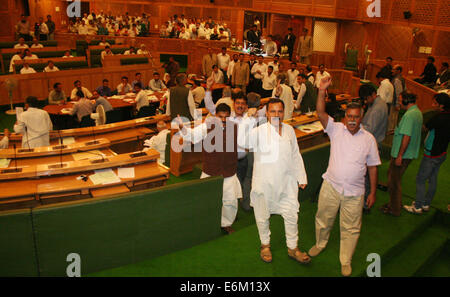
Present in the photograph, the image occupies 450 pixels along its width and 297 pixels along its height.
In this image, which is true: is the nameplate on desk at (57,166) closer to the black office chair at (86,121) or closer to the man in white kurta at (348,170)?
the black office chair at (86,121)

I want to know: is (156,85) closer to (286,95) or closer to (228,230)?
(286,95)

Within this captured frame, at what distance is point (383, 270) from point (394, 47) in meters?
14.3

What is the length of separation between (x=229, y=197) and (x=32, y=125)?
173 inches

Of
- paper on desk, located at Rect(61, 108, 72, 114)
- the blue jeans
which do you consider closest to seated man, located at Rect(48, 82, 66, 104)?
paper on desk, located at Rect(61, 108, 72, 114)

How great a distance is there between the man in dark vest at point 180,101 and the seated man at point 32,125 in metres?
2.45

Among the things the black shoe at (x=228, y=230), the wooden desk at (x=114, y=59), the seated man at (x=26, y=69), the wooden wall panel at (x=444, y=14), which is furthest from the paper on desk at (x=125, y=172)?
the wooden wall panel at (x=444, y=14)

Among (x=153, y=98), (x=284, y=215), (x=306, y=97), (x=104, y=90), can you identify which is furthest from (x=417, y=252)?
(x=104, y=90)

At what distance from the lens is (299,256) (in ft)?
14.9

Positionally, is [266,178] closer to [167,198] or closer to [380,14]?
[167,198]

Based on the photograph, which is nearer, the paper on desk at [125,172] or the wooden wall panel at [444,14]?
the paper on desk at [125,172]

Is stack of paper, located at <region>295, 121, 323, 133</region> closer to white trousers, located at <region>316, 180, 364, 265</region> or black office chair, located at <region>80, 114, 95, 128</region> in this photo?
white trousers, located at <region>316, 180, 364, 265</region>

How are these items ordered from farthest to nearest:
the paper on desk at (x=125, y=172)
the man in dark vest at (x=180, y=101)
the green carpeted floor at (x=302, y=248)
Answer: the man in dark vest at (x=180, y=101) < the paper on desk at (x=125, y=172) < the green carpeted floor at (x=302, y=248)

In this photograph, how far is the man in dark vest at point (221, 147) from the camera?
15.9ft

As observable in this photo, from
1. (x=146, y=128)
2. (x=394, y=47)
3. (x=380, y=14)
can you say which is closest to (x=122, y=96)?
(x=146, y=128)
